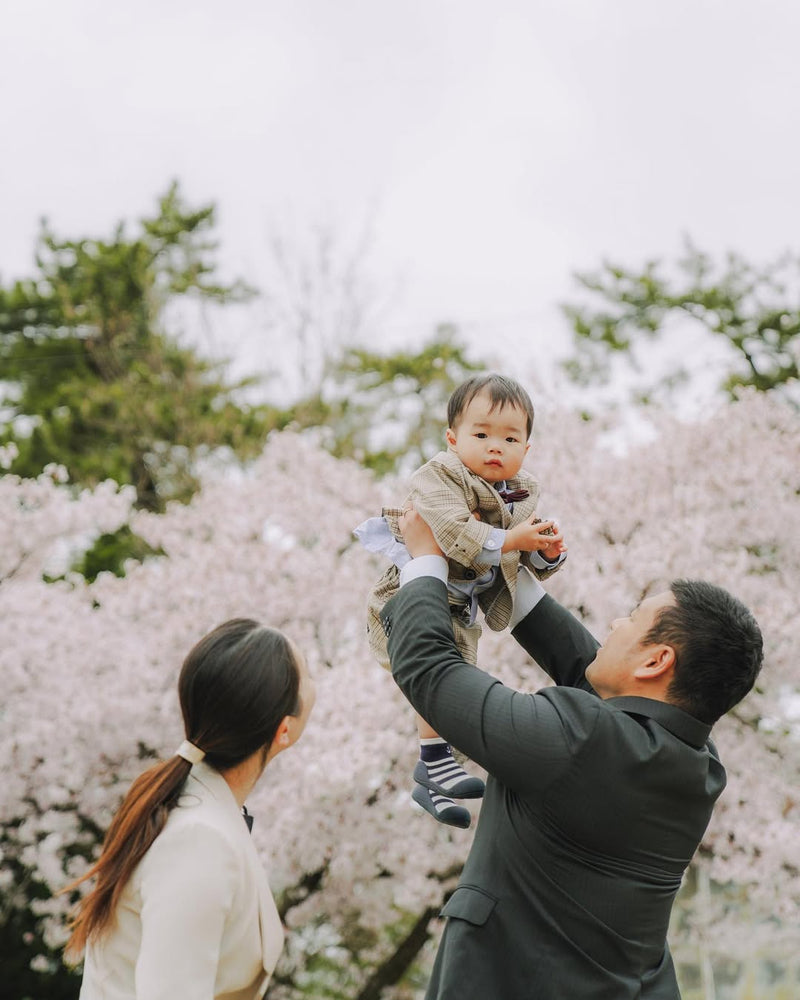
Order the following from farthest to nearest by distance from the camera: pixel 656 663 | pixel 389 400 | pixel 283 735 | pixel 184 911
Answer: pixel 389 400 → pixel 283 735 → pixel 656 663 → pixel 184 911

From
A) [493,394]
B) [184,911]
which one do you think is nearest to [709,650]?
[493,394]

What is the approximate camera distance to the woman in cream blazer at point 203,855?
1.61 m

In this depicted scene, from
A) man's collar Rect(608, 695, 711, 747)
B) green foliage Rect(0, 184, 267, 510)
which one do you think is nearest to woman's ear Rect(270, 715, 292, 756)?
man's collar Rect(608, 695, 711, 747)

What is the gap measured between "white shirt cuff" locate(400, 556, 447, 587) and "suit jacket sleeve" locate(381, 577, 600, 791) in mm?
117

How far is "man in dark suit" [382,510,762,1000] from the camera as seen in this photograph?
1.69 m

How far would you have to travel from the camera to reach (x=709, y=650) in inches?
70.6

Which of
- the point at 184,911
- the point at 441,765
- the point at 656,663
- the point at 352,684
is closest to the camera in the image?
the point at 184,911

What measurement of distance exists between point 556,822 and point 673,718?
295mm

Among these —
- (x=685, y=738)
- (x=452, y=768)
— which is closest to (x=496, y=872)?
(x=452, y=768)

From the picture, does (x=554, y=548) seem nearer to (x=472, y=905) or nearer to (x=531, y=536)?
(x=531, y=536)

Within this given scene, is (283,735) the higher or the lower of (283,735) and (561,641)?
the lower

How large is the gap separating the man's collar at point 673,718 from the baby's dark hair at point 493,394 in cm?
69

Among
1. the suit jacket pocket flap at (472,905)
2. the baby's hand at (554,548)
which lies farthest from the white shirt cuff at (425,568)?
the suit jacket pocket flap at (472,905)

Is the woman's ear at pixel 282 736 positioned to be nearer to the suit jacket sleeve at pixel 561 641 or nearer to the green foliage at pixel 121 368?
the suit jacket sleeve at pixel 561 641
